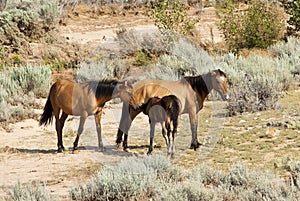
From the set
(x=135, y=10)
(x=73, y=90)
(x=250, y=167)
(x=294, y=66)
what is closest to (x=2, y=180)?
(x=73, y=90)

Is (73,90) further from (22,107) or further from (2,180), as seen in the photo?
(22,107)

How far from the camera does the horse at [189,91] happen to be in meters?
10.6

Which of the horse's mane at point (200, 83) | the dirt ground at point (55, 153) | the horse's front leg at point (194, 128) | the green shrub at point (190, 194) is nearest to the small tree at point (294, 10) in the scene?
the dirt ground at point (55, 153)

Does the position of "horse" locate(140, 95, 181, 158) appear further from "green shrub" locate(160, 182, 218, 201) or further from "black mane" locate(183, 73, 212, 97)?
"green shrub" locate(160, 182, 218, 201)

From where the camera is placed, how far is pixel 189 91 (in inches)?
427

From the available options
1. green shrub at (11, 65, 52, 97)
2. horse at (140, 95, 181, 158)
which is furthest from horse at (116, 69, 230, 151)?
green shrub at (11, 65, 52, 97)

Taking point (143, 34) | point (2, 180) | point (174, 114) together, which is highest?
point (143, 34)

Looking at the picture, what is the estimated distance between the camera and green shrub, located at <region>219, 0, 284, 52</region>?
20719mm

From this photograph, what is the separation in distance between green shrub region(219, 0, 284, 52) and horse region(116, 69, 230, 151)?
994 centimetres

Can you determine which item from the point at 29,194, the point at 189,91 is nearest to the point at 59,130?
the point at 189,91

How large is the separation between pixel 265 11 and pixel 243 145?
11.5 meters

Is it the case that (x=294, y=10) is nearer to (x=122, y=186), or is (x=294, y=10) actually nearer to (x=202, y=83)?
(x=202, y=83)

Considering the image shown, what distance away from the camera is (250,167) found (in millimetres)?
9359

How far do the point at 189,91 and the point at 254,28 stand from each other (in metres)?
10.6
